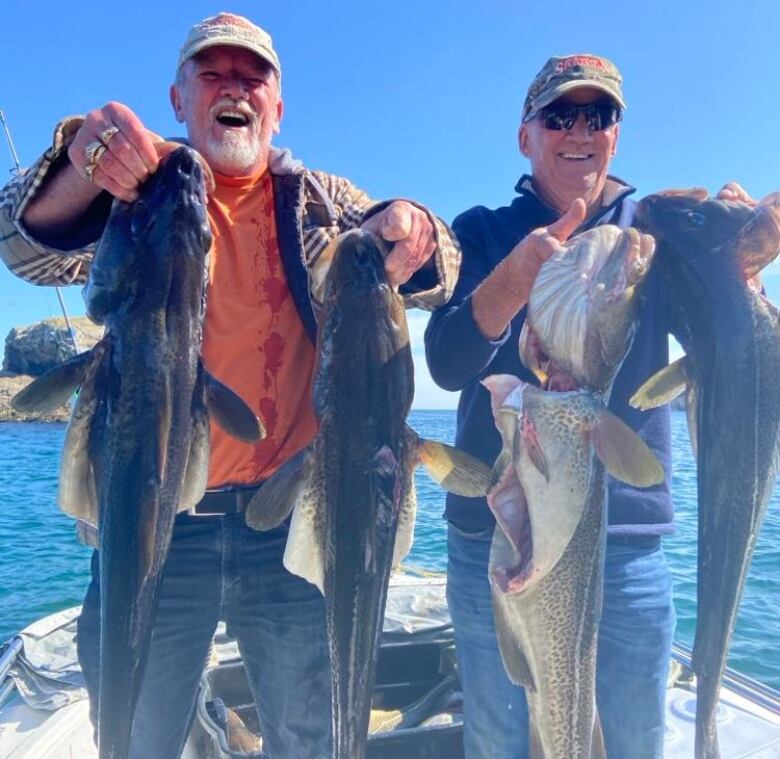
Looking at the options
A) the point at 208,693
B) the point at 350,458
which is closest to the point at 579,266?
the point at 350,458

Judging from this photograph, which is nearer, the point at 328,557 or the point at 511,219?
the point at 328,557

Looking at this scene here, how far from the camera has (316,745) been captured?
10.6 ft

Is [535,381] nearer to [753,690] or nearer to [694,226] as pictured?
[694,226]

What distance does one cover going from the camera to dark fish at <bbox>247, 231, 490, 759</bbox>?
2598 mm

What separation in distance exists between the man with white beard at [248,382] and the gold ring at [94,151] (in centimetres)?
70

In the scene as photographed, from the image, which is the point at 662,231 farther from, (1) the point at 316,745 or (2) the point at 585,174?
(1) the point at 316,745

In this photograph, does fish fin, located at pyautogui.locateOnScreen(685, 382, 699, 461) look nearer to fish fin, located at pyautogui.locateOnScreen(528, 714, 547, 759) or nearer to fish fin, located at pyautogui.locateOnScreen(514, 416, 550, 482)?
fish fin, located at pyautogui.locateOnScreen(514, 416, 550, 482)

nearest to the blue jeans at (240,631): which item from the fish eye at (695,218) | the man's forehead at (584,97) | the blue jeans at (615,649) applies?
the blue jeans at (615,649)

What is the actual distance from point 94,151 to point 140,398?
84cm

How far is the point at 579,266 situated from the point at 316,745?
95.0 inches

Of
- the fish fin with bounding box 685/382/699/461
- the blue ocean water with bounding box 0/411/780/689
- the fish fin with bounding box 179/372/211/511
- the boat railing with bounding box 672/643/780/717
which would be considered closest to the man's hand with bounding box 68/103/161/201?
the fish fin with bounding box 179/372/211/511

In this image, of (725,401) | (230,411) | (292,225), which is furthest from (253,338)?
(725,401)

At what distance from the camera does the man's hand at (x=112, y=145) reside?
236cm

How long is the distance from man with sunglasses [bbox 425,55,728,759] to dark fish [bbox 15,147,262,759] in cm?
118
